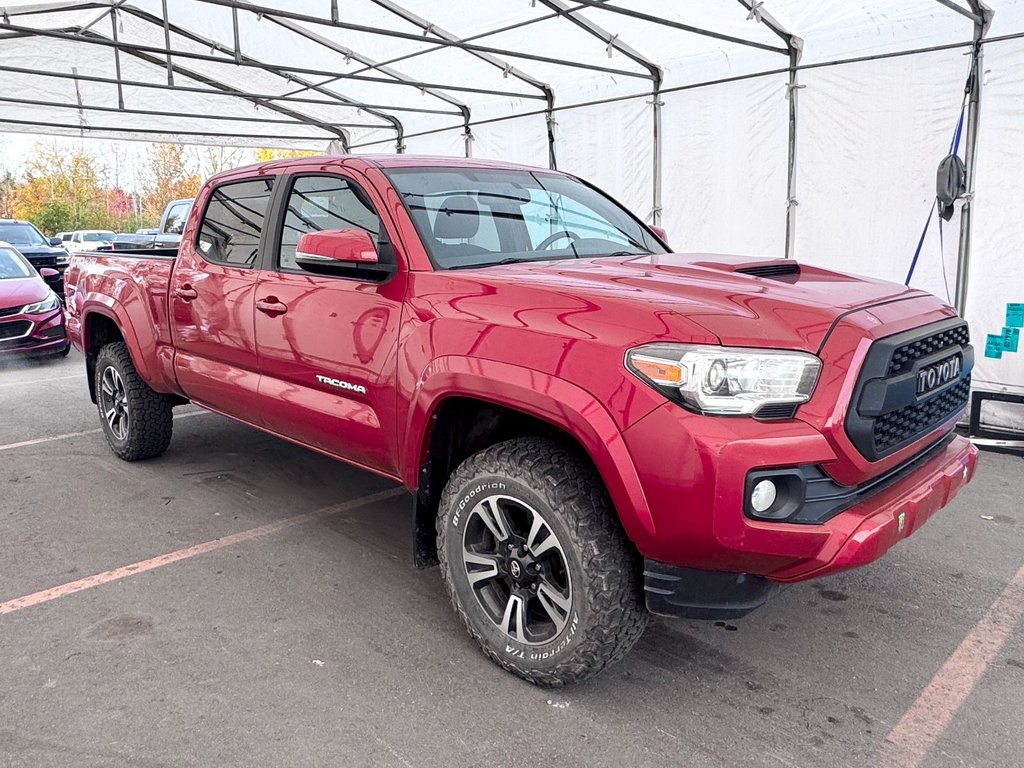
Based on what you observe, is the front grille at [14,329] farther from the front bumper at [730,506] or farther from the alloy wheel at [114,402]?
the front bumper at [730,506]

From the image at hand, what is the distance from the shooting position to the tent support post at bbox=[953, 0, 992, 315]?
6559 mm

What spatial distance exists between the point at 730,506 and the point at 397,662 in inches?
55.3

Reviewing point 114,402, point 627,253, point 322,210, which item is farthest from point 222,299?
point 627,253

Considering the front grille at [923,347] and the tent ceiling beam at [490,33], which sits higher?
the tent ceiling beam at [490,33]

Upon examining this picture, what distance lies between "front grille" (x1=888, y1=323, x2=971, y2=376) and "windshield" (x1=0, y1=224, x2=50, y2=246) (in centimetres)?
1558

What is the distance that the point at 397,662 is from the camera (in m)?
2.91

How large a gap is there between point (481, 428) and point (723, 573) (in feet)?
3.50

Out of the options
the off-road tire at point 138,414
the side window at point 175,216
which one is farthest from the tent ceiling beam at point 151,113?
A: the off-road tire at point 138,414

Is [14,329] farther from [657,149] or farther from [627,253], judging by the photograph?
[627,253]

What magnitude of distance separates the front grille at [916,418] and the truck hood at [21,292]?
9.63 meters

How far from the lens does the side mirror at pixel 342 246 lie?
3.12 metres

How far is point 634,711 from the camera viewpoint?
2.63m

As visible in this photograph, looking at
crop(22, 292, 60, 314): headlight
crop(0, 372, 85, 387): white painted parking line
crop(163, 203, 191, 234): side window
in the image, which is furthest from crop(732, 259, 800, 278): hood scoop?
crop(163, 203, 191, 234): side window

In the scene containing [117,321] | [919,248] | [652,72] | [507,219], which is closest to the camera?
[507,219]
